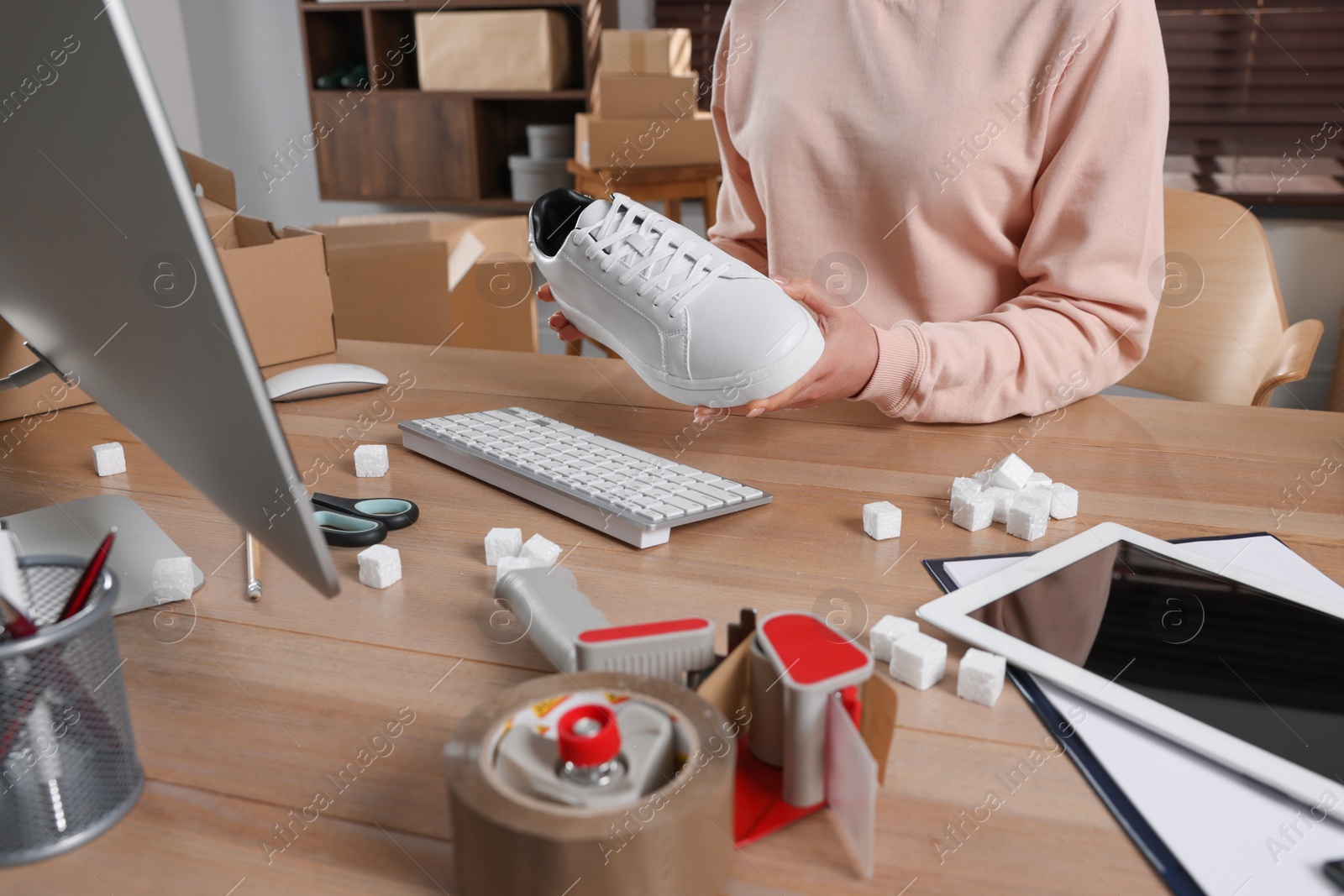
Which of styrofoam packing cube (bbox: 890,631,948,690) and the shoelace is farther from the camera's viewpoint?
the shoelace

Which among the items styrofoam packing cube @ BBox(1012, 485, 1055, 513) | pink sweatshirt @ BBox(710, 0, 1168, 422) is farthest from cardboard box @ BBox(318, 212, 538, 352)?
styrofoam packing cube @ BBox(1012, 485, 1055, 513)

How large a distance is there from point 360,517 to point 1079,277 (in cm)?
67

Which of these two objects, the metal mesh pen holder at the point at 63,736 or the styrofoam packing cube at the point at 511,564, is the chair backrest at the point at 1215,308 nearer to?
the styrofoam packing cube at the point at 511,564

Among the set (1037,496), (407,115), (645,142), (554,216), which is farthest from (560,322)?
(407,115)

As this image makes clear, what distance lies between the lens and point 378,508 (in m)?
0.66

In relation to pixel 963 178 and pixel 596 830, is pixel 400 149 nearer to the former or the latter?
pixel 963 178

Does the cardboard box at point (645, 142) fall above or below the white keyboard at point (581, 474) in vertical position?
above

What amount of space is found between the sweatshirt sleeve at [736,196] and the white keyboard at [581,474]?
0.46 meters

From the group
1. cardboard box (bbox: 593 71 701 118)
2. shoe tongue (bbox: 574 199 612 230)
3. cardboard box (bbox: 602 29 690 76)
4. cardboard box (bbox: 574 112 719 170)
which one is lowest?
cardboard box (bbox: 574 112 719 170)

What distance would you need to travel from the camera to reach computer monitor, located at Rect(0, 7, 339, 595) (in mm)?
275

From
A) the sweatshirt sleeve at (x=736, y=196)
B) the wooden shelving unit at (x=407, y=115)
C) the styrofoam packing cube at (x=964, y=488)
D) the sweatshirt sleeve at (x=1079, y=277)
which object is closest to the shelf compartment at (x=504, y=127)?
the wooden shelving unit at (x=407, y=115)

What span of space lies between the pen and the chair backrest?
1.22 metres

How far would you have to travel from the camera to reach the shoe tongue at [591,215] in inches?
29.1

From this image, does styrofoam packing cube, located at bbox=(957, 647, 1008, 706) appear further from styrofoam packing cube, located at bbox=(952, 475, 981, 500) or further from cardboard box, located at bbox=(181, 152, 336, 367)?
cardboard box, located at bbox=(181, 152, 336, 367)
